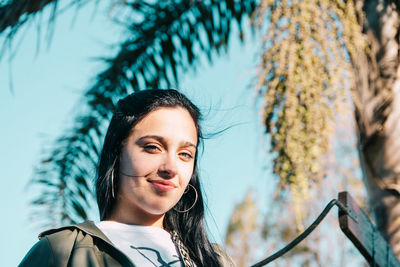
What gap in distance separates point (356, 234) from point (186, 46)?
210cm

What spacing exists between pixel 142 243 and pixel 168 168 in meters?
0.23

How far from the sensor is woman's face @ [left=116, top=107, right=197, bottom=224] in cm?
170

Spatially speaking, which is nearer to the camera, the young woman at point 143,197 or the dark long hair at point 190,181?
the young woman at point 143,197

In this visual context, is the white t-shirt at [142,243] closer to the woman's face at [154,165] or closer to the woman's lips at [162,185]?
the woman's face at [154,165]

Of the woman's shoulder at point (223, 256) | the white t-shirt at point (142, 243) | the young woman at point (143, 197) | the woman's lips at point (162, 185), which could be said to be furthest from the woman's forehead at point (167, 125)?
the woman's shoulder at point (223, 256)

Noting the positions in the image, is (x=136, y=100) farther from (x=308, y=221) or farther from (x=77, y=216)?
(x=77, y=216)

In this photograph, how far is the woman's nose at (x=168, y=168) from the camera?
1.70 meters

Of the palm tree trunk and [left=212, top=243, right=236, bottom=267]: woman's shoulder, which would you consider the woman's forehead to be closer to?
[left=212, top=243, right=236, bottom=267]: woman's shoulder

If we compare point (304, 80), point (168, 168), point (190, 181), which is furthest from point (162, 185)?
point (304, 80)

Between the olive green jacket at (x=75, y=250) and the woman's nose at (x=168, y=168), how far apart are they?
244mm

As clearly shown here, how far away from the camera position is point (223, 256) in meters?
1.98

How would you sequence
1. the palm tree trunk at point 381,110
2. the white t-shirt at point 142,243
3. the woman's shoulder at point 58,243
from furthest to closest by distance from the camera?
the palm tree trunk at point 381,110, the white t-shirt at point 142,243, the woman's shoulder at point 58,243

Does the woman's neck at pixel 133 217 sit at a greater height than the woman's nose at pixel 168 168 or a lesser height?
lesser

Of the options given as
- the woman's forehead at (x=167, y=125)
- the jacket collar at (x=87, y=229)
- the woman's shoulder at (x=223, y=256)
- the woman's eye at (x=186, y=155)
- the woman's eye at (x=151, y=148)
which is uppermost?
the woman's forehead at (x=167, y=125)
